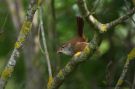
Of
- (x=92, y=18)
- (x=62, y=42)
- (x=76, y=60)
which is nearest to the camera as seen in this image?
(x=92, y=18)

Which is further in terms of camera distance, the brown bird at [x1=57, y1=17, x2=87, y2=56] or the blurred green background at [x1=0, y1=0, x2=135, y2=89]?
the blurred green background at [x1=0, y1=0, x2=135, y2=89]

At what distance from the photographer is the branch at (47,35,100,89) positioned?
281 cm

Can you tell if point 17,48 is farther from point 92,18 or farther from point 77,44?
point 92,18

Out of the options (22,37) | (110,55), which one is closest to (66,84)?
(110,55)

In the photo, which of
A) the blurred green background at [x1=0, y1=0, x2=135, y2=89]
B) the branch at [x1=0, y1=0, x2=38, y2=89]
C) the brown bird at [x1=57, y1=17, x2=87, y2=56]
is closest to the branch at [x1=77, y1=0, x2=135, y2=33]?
the brown bird at [x1=57, y1=17, x2=87, y2=56]

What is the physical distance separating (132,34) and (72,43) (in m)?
2.53

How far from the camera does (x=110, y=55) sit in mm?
5133

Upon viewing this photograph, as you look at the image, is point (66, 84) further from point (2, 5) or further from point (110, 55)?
point (2, 5)

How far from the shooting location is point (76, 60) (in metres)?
2.89

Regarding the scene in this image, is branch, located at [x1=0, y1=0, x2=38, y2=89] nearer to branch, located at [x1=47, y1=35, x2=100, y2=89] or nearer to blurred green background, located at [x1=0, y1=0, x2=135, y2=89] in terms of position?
branch, located at [x1=47, y1=35, x2=100, y2=89]

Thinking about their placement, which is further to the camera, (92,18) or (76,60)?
(76,60)

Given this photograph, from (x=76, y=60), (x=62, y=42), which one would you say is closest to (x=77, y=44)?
(x=76, y=60)

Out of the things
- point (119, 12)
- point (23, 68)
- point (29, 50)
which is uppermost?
point (119, 12)

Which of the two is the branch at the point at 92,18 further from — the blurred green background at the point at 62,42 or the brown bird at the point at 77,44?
the blurred green background at the point at 62,42
